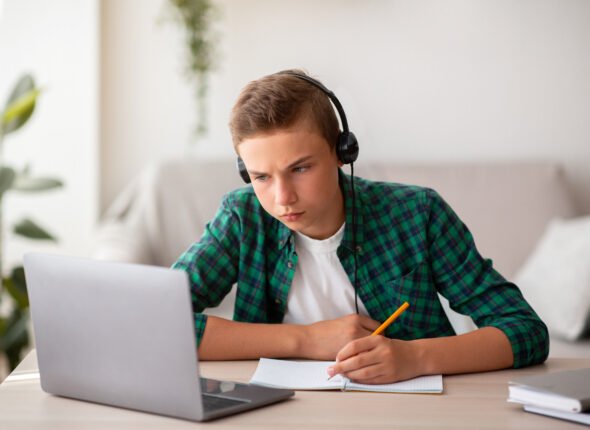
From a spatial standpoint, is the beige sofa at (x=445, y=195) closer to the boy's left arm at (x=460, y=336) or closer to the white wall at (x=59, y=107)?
the white wall at (x=59, y=107)

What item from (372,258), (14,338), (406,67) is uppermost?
(406,67)

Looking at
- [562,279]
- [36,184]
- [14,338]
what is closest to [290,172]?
[562,279]

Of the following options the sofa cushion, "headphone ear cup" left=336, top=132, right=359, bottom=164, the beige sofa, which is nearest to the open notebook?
"headphone ear cup" left=336, top=132, right=359, bottom=164

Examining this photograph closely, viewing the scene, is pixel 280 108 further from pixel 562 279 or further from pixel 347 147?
pixel 562 279

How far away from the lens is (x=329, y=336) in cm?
119

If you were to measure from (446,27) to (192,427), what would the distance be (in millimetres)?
2257

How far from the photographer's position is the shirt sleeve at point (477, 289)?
1.19m

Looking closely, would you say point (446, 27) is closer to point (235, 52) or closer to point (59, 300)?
point (235, 52)

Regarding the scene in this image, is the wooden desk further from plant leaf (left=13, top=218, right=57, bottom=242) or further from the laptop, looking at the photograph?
plant leaf (left=13, top=218, right=57, bottom=242)

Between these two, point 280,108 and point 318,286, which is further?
point 318,286

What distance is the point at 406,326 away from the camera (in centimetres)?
140

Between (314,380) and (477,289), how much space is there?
37cm

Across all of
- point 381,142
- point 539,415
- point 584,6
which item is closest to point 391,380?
point 539,415

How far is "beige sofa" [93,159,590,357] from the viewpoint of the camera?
2598mm
